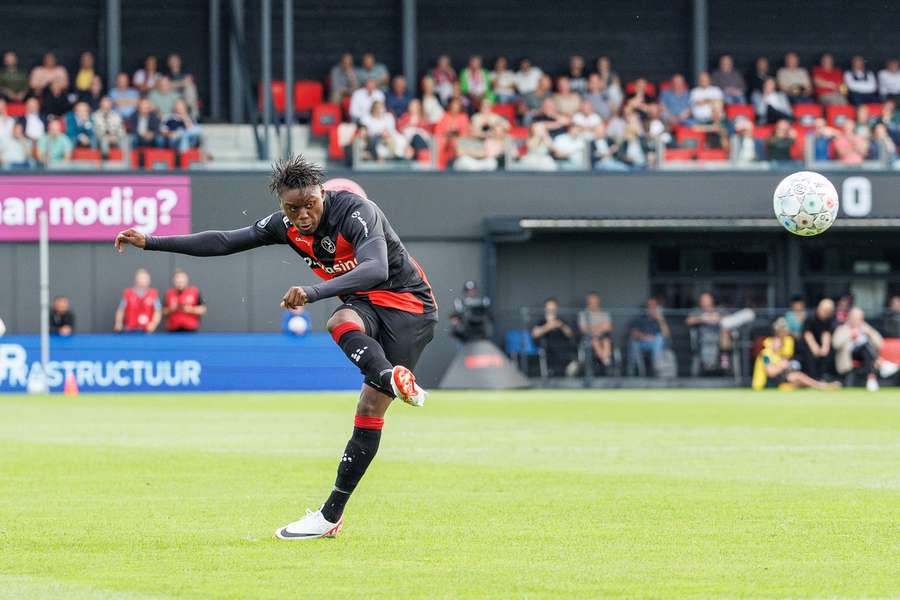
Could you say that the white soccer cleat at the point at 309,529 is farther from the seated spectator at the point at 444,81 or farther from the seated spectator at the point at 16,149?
the seated spectator at the point at 444,81

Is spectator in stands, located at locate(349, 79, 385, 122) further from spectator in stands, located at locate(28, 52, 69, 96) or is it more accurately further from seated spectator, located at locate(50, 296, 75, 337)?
seated spectator, located at locate(50, 296, 75, 337)

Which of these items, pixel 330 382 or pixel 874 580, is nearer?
pixel 874 580

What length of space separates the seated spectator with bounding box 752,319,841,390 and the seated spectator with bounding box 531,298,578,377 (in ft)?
11.3

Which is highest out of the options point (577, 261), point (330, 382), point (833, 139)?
point (833, 139)

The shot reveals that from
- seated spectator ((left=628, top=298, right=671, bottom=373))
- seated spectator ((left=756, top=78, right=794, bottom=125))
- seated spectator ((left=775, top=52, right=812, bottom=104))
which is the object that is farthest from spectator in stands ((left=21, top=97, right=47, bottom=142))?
seated spectator ((left=775, top=52, right=812, bottom=104))

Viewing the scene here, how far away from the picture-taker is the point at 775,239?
108ft

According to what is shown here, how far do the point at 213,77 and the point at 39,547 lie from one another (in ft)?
96.3

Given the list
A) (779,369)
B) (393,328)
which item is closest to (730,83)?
(779,369)

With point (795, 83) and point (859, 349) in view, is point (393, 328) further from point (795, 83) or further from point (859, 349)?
point (795, 83)

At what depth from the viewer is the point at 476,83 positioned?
32.7m

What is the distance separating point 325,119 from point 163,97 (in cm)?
319

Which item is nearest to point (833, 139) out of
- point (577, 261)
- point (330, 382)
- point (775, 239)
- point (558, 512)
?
point (775, 239)

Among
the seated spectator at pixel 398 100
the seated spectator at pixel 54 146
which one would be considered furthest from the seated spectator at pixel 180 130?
the seated spectator at pixel 398 100

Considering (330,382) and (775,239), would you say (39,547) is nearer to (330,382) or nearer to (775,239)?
(330,382)
